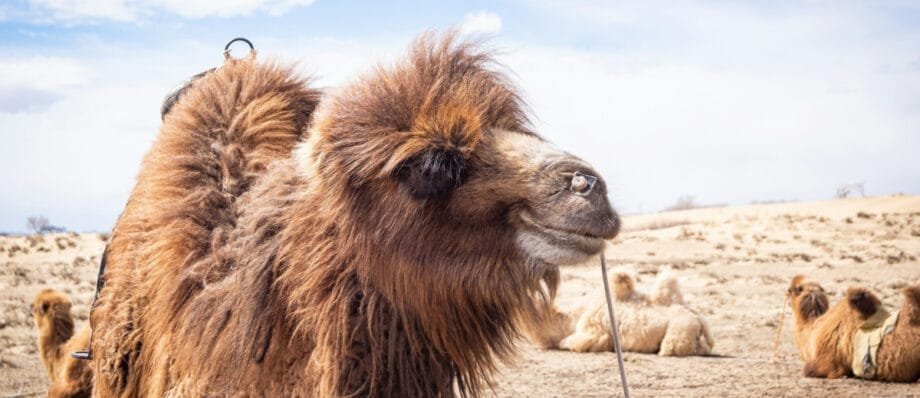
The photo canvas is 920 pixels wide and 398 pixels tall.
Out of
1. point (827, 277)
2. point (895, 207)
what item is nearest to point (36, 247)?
point (827, 277)

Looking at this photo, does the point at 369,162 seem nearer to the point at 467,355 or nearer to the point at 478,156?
the point at 478,156

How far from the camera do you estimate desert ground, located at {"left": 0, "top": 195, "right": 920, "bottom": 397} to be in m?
8.98

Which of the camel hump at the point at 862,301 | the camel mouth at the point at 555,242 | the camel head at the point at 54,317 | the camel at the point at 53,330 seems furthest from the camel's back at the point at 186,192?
the camel hump at the point at 862,301

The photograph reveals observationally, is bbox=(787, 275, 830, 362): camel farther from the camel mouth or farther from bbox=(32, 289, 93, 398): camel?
the camel mouth

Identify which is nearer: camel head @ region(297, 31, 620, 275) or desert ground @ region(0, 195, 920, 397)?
camel head @ region(297, 31, 620, 275)

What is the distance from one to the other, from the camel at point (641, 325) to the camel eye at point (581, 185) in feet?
26.0

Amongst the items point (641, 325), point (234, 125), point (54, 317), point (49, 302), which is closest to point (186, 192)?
point (234, 125)

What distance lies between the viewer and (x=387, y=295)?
309cm

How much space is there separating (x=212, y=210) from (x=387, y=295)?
107 cm

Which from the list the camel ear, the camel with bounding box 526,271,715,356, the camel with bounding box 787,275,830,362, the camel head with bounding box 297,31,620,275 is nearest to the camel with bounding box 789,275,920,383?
the camel with bounding box 787,275,830,362

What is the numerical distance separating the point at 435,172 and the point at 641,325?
27.6ft

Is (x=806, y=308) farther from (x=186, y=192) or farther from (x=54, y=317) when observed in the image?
(x=186, y=192)

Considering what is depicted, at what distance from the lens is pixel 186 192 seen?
3.93 metres

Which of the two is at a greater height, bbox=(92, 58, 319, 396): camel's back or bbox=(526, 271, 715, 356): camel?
bbox=(92, 58, 319, 396): camel's back
